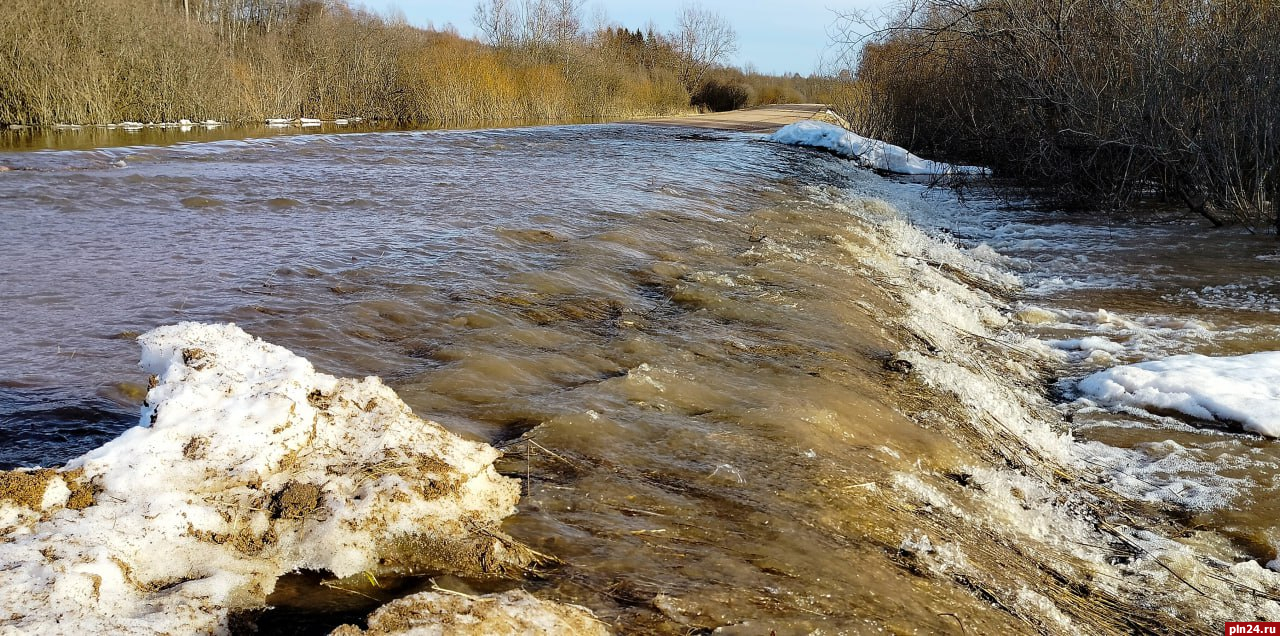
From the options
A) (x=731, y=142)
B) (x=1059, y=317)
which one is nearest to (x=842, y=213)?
(x=1059, y=317)

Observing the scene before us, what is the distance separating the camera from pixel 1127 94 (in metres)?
9.68

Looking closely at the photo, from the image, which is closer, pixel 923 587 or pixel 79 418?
pixel 923 587

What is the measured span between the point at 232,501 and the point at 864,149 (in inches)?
756

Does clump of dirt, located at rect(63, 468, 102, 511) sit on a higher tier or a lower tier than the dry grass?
lower

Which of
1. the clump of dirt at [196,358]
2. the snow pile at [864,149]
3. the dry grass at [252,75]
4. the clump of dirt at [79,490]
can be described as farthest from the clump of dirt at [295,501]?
the dry grass at [252,75]

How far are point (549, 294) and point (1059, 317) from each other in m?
4.11

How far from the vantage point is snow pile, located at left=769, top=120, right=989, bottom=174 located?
1752cm

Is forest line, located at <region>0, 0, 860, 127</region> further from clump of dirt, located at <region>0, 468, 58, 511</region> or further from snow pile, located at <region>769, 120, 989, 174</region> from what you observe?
clump of dirt, located at <region>0, 468, 58, 511</region>

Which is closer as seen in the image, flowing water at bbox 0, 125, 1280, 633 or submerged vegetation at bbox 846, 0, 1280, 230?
flowing water at bbox 0, 125, 1280, 633

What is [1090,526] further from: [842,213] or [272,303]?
[842,213]

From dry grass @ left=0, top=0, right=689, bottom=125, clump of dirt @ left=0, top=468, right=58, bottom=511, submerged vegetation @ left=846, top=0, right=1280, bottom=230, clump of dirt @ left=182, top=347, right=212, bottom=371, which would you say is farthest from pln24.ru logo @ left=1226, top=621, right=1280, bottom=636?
dry grass @ left=0, top=0, right=689, bottom=125

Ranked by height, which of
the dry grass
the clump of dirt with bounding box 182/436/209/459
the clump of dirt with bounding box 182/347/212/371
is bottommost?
the clump of dirt with bounding box 182/436/209/459

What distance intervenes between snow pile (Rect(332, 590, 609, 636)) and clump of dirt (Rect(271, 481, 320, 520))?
62 centimetres

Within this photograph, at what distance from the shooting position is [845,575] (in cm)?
250
